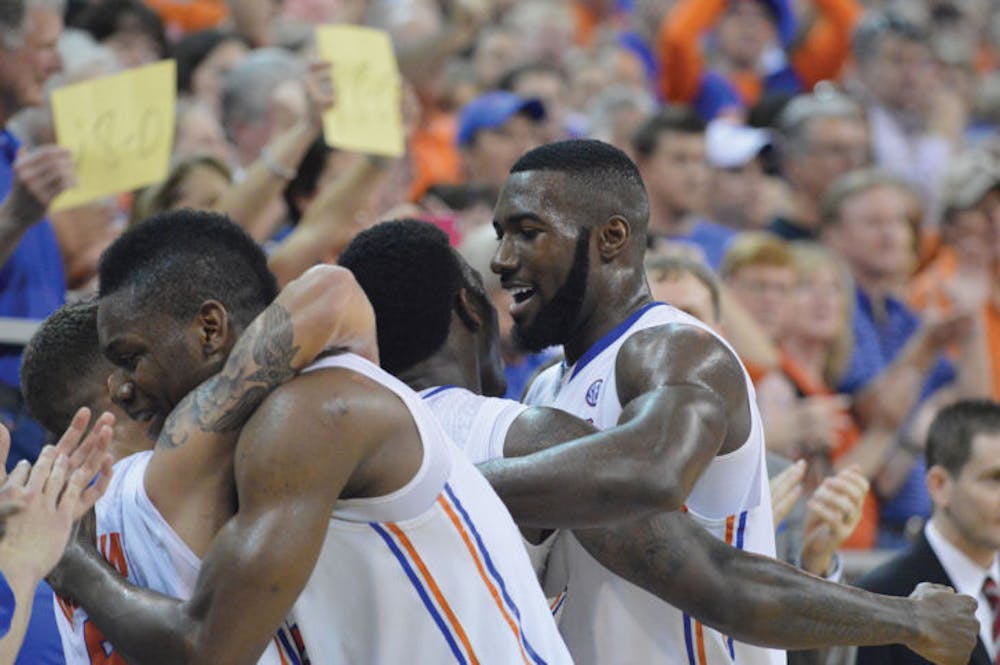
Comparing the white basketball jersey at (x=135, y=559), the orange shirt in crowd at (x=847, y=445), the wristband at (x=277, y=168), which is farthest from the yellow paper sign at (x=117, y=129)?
the orange shirt in crowd at (x=847, y=445)

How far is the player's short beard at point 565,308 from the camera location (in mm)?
3771

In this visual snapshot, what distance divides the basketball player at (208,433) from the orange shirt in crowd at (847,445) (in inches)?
165

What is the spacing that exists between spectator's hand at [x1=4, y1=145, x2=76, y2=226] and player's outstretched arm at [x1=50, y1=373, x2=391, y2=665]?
2.49m

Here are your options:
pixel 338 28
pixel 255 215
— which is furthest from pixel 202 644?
pixel 338 28

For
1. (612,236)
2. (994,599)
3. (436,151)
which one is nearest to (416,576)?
(612,236)

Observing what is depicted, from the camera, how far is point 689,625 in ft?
12.0

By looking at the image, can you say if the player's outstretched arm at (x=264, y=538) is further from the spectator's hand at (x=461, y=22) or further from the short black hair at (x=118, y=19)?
the spectator's hand at (x=461, y=22)

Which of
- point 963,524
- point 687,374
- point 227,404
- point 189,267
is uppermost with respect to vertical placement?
point 189,267

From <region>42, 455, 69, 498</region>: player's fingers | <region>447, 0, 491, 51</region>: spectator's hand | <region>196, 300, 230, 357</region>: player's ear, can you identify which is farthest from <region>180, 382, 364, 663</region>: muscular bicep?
<region>447, 0, 491, 51</region>: spectator's hand

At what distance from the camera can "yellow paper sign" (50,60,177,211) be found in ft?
18.3

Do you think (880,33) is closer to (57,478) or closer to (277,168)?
(277,168)

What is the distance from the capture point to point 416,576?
3.00 m

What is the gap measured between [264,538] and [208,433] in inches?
10.1

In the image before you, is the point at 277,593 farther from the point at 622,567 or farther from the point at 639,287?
the point at 639,287
